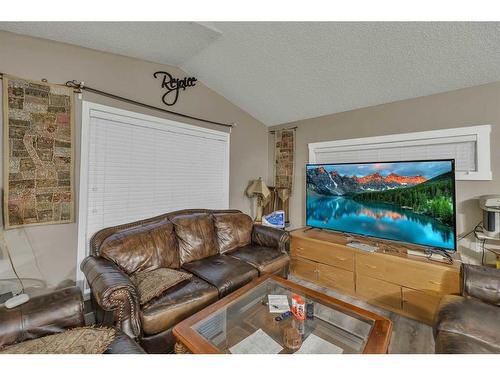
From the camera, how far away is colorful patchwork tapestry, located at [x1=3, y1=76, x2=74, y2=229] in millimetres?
1641

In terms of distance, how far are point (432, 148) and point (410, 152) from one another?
19cm

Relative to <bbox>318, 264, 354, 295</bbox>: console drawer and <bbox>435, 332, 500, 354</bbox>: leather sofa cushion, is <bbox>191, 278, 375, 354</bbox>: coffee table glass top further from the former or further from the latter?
<bbox>318, 264, 354, 295</bbox>: console drawer

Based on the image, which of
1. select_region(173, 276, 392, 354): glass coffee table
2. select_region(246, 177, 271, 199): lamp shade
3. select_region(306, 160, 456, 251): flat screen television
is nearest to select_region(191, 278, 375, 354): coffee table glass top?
select_region(173, 276, 392, 354): glass coffee table

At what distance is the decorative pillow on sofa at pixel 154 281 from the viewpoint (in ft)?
5.22

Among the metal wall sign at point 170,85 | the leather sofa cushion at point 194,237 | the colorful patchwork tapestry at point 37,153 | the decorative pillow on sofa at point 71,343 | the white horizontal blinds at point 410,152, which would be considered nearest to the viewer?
the decorative pillow on sofa at point 71,343

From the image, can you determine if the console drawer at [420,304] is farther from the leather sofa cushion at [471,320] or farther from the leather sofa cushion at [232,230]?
the leather sofa cushion at [232,230]

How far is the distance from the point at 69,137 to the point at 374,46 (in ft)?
8.86

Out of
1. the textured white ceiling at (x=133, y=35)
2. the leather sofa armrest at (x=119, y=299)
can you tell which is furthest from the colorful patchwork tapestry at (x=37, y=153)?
the leather sofa armrest at (x=119, y=299)

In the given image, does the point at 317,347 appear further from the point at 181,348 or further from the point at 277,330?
the point at 181,348

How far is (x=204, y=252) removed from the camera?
2.46 m

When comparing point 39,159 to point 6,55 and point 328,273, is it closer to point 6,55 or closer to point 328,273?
point 6,55

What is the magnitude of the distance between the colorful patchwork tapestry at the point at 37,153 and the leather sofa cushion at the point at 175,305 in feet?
3.71

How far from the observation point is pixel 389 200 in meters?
2.33
